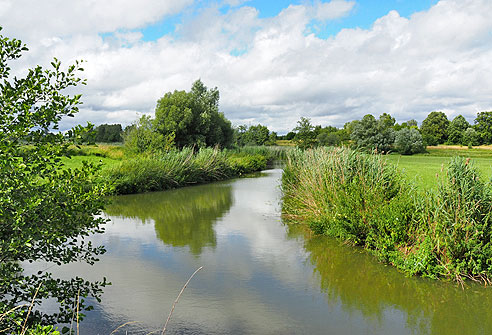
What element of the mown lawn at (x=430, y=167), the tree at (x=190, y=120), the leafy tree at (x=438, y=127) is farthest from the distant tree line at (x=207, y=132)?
the leafy tree at (x=438, y=127)

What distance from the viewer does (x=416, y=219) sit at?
22.0 ft

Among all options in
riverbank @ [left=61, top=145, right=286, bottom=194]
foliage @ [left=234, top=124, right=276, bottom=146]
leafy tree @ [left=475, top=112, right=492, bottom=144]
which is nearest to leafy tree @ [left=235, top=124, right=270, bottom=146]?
foliage @ [left=234, top=124, right=276, bottom=146]

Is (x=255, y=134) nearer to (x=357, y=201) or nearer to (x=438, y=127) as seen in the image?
(x=438, y=127)

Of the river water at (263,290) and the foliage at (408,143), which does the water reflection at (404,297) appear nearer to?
the river water at (263,290)

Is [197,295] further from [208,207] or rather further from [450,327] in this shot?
[208,207]

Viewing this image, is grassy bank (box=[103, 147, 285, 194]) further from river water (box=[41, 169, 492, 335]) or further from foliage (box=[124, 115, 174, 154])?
river water (box=[41, 169, 492, 335])

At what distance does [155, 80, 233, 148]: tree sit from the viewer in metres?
27.2

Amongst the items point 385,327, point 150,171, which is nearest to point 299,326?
point 385,327

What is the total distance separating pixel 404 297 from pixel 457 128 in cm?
7497

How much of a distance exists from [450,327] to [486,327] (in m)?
0.41

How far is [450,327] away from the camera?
475 centimetres

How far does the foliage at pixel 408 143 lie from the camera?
4931 centimetres

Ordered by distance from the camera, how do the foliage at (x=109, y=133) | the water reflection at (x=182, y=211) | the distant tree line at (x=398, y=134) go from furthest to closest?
the foliage at (x=109, y=133) < the distant tree line at (x=398, y=134) < the water reflection at (x=182, y=211)

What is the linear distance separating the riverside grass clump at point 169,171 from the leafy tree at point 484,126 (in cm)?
5657
